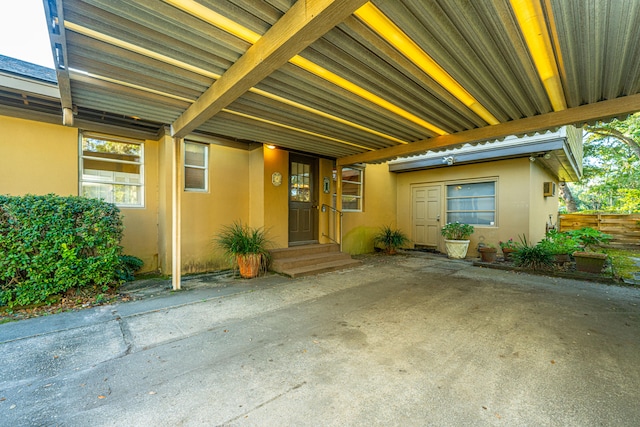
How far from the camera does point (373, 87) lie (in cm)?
320

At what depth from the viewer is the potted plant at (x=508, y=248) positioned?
640 cm

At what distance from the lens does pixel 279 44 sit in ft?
6.95

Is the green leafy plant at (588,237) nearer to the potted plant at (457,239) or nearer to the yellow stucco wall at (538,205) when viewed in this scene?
the yellow stucco wall at (538,205)

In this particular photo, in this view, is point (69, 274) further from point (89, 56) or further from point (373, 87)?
point (373, 87)

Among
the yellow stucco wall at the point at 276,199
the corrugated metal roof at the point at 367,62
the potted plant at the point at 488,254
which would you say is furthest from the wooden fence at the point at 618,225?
the yellow stucco wall at the point at 276,199

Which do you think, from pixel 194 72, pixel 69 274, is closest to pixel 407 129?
pixel 194 72

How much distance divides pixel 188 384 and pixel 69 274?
292 cm

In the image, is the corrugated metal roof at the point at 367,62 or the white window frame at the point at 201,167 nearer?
the corrugated metal roof at the point at 367,62

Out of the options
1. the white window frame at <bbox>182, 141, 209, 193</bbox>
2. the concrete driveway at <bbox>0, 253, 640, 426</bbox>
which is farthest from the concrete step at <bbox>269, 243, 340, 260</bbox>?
the white window frame at <bbox>182, 141, 209, 193</bbox>

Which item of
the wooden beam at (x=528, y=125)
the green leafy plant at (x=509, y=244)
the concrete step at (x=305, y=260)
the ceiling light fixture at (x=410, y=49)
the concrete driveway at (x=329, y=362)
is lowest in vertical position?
the concrete driveway at (x=329, y=362)

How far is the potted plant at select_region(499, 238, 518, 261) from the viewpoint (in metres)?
6.40

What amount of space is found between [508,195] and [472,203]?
0.94m

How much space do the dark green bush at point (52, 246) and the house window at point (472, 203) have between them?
8362 millimetres

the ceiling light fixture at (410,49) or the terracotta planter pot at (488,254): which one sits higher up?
the ceiling light fixture at (410,49)
